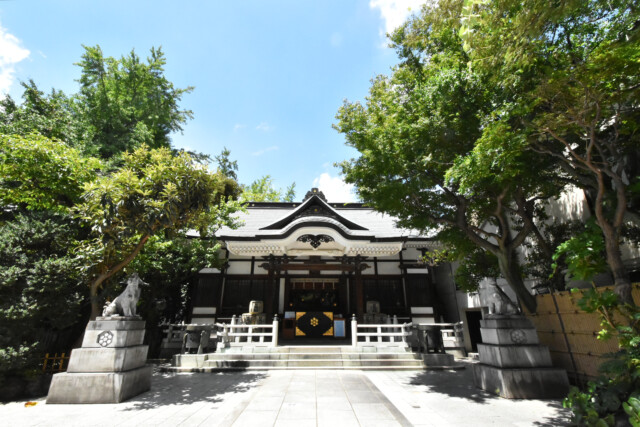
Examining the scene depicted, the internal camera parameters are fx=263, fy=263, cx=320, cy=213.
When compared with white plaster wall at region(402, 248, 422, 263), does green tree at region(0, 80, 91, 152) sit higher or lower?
higher

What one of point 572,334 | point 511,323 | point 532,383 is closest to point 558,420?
point 532,383

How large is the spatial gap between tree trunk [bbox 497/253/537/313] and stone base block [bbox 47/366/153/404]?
30.5 feet

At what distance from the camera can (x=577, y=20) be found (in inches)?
184

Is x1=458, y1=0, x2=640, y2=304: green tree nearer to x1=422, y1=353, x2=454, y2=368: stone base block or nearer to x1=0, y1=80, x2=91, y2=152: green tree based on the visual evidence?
x1=422, y1=353, x2=454, y2=368: stone base block

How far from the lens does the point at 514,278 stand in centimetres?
702

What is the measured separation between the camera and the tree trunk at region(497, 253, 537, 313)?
22.5 feet

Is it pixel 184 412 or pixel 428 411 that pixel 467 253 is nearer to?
pixel 428 411

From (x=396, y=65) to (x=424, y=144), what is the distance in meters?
3.04

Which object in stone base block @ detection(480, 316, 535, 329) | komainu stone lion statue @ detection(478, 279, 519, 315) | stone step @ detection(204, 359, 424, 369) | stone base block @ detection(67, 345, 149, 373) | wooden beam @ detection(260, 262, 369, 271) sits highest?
wooden beam @ detection(260, 262, 369, 271)

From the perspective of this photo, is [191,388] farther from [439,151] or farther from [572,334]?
[572,334]

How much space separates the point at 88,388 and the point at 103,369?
37cm

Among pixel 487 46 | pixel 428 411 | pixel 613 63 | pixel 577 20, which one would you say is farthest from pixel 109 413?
pixel 577 20

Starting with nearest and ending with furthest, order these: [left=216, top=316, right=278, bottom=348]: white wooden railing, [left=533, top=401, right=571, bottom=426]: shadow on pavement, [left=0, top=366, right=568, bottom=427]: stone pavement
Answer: [left=533, top=401, right=571, bottom=426]: shadow on pavement → [left=0, top=366, right=568, bottom=427]: stone pavement → [left=216, top=316, right=278, bottom=348]: white wooden railing

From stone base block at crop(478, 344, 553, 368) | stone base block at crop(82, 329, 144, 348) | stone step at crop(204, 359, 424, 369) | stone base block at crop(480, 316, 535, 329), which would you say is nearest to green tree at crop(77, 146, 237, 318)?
stone base block at crop(82, 329, 144, 348)
